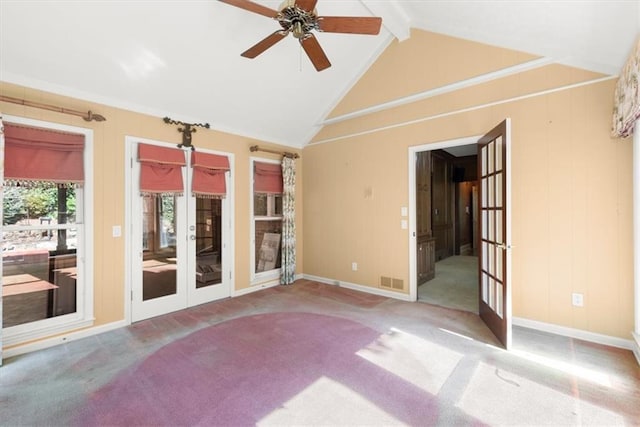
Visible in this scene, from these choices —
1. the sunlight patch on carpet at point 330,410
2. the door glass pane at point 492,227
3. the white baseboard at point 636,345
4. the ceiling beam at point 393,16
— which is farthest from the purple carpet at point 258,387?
the ceiling beam at point 393,16

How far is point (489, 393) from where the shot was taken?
208 cm

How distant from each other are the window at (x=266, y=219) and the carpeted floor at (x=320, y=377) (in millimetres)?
1652

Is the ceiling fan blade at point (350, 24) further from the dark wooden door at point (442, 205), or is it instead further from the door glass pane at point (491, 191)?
the dark wooden door at point (442, 205)

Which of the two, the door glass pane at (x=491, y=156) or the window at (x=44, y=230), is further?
the door glass pane at (x=491, y=156)

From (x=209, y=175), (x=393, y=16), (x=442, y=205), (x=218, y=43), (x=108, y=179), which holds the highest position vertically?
(x=393, y=16)

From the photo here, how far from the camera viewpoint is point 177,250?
3.89 meters

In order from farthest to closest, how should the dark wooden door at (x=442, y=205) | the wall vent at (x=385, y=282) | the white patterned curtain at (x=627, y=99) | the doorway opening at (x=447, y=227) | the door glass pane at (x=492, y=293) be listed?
the dark wooden door at (x=442, y=205) → the doorway opening at (x=447, y=227) → the wall vent at (x=385, y=282) → the door glass pane at (x=492, y=293) → the white patterned curtain at (x=627, y=99)

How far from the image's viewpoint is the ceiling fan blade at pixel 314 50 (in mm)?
2437

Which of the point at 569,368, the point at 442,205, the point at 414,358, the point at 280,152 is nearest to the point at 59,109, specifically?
the point at 280,152

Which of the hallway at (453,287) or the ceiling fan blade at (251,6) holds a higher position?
the ceiling fan blade at (251,6)

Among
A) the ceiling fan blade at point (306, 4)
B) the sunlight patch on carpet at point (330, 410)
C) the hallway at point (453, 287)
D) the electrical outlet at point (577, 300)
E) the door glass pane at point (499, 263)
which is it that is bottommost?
the sunlight patch on carpet at point (330, 410)

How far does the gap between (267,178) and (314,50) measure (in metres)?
2.74

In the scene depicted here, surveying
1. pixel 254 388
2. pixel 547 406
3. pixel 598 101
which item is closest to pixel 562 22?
pixel 598 101

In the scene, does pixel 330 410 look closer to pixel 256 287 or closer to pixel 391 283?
pixel 391 283
